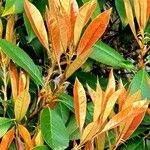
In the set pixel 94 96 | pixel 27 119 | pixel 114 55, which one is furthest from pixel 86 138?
pixel 114 55

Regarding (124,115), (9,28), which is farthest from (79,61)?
(9,28)

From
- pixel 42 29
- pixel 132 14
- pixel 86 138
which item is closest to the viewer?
pixel 86 138

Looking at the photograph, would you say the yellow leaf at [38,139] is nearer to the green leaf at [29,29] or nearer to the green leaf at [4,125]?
the green leaf at [4,125]

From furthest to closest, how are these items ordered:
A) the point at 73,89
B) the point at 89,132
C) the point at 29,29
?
the point at 29,29, the point at 73,89, the point at 89,132

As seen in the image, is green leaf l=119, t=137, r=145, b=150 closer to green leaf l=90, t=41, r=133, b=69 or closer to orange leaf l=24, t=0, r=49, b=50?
green leaf l=90, t=41, r=133, b=69

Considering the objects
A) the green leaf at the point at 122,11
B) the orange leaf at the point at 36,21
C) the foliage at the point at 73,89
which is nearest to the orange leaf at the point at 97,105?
the foliage at the point at 73,89

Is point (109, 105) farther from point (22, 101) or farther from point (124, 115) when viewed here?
point (22, 101)

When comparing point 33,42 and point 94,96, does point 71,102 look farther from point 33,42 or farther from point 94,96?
point 33,42
